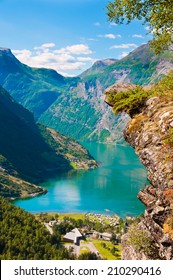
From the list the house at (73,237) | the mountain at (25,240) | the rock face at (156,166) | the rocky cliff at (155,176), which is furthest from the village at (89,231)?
the rock face at (156,166)

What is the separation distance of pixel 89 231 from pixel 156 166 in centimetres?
13039

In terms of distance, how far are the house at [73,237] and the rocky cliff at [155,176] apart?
105 meters

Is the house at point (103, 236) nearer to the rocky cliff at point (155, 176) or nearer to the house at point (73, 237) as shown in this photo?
the house at point (73, 237)

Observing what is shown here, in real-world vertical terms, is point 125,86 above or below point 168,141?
above

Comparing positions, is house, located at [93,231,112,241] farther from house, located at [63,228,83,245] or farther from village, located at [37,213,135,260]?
house, located at [63,228,83,245]

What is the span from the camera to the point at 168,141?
16.7 m

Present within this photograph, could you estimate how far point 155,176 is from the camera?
53.8 ft

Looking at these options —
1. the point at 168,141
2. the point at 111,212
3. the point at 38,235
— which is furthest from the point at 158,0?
the point at 111,212

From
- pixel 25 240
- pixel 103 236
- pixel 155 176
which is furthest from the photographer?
pixel 103 236

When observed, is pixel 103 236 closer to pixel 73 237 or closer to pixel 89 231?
pixel 89 231

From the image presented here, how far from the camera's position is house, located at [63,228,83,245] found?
12381 centimetres

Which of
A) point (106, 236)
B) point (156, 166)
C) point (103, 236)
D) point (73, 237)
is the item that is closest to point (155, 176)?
point (156, 166)
